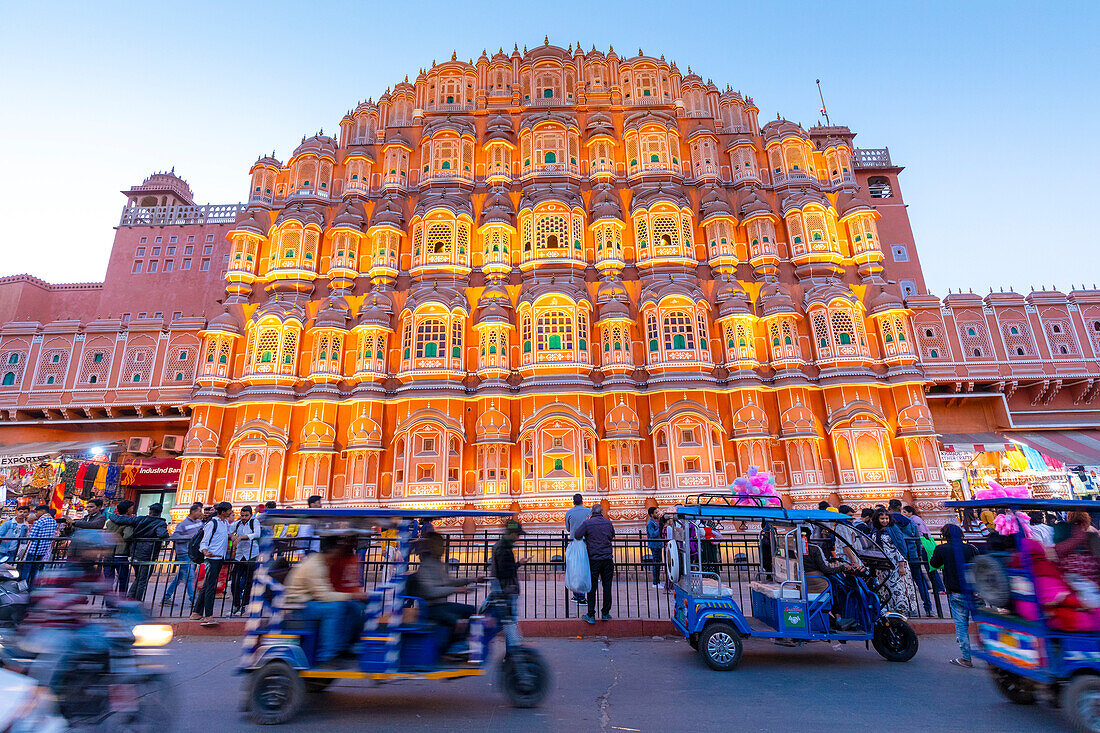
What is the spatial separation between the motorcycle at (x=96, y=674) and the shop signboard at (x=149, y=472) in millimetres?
24974

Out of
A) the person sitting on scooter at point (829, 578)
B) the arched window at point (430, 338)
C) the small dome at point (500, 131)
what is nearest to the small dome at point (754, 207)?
the small dome at point (500, 131)

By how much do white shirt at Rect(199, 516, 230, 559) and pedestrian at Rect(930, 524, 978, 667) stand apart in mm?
11509

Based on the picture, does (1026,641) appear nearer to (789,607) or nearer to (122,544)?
(789,607)

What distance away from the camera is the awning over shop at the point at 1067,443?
23781mm

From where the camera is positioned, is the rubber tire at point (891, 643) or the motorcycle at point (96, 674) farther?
the rubber tire at point (891, 643)

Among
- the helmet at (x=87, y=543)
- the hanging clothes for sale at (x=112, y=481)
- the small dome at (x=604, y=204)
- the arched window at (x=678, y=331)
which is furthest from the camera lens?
the hanging clothes for sale at (x=112, y=481)

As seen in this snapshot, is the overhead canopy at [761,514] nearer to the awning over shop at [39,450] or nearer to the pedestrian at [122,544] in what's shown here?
the pedestrian at [122,544]

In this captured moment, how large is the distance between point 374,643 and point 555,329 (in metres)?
16.8

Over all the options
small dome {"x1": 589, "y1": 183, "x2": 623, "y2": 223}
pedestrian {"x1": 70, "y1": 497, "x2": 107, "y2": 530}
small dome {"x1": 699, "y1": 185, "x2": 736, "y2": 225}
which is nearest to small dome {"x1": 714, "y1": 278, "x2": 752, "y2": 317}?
small dome {"x1": 699, "y1": 185, "x2": 736, "y2": 225}

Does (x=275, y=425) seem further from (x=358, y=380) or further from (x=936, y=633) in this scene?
(x=936, y=633)

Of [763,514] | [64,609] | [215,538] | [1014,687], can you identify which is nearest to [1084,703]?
[1014,687]

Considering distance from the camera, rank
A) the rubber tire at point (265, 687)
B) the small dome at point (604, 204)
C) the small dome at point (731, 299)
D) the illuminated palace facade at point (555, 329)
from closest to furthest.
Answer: the rubber tire at point (265, 687) → the illuminated palace facade at point (555, 329) → the small dome at point (731, 299) → the small dome at point (604, 204)

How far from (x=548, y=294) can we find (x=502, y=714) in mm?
17241

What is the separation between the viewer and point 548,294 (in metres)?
21.6
